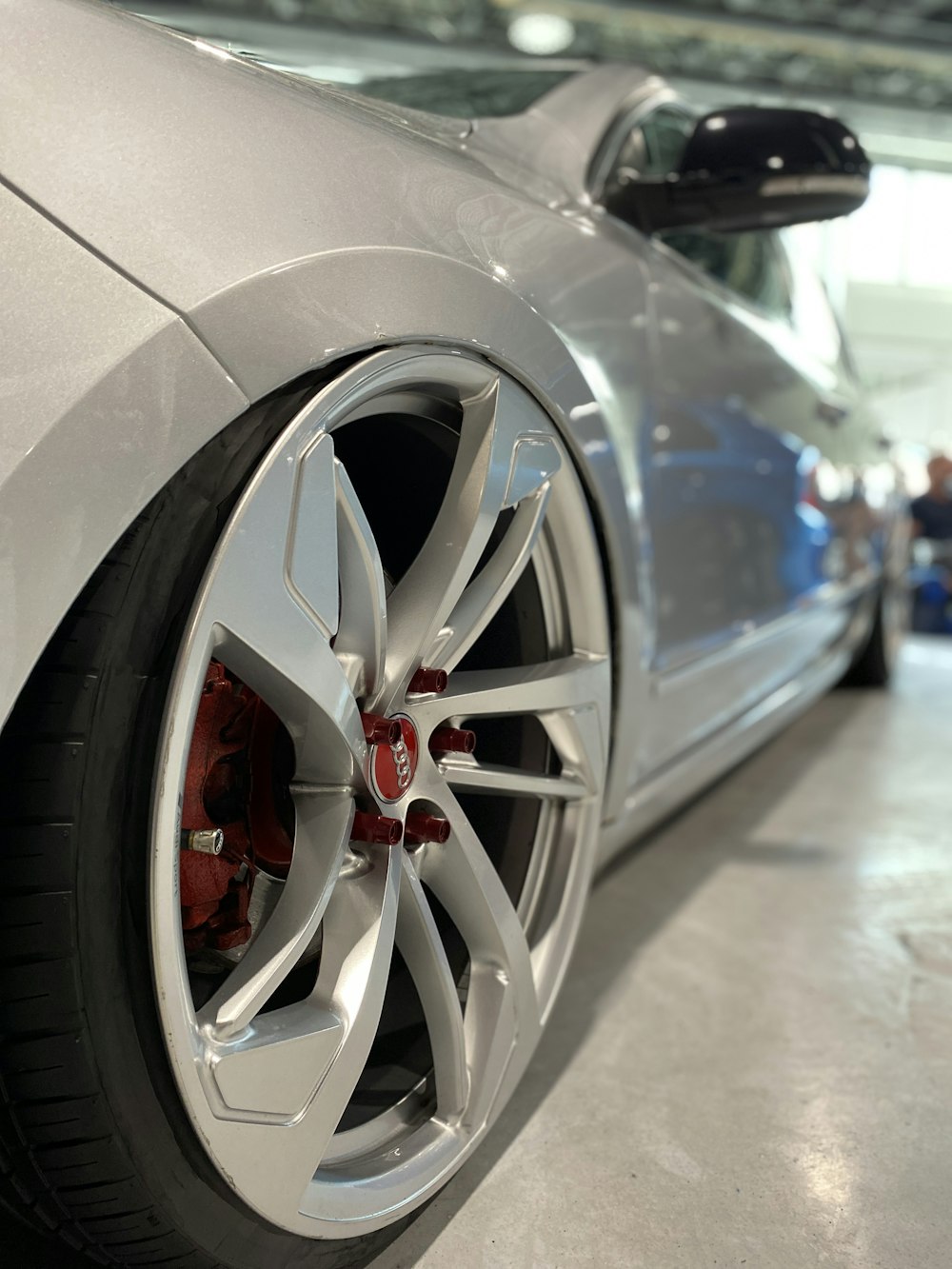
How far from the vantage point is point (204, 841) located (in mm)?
755

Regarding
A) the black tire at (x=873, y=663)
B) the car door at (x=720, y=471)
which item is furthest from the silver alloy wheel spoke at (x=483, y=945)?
the black tire at (x=873, y=663)

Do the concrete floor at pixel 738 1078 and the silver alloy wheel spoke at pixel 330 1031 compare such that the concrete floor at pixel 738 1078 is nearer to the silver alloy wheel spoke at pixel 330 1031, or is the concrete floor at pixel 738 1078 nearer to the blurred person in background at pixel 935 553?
the silver alloy wheel spoke at pixel 330 1031

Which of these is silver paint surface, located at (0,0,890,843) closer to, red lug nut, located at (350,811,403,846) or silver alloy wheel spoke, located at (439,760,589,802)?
silver alloy wheel spoke, located at (439,760,589,802)

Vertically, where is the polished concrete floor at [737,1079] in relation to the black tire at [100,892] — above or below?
below

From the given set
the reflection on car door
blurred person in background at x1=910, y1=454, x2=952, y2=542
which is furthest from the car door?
blurred person in background at x1=910, y1=454, x2=952, y2=542

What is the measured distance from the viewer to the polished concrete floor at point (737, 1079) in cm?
97

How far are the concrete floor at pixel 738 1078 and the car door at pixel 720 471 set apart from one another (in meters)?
0.30

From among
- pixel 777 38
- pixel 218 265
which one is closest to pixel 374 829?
pixel 218 265

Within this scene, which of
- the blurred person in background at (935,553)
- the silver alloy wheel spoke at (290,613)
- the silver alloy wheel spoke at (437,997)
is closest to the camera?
the silver alloy wheel spoke at (290,613)

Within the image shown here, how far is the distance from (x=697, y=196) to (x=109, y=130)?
919 millimetres

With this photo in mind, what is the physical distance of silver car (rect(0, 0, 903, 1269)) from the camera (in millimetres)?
622

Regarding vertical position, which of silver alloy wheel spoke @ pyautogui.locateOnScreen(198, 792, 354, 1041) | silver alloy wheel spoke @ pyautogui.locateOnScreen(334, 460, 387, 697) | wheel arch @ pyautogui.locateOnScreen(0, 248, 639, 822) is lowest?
silver alloy wheel spoke @ pyautogui.locateOnScreen(198, 792, 354, 1041)

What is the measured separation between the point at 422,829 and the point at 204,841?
0.20 m

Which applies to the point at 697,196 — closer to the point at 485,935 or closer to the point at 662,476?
the point at 662,476
